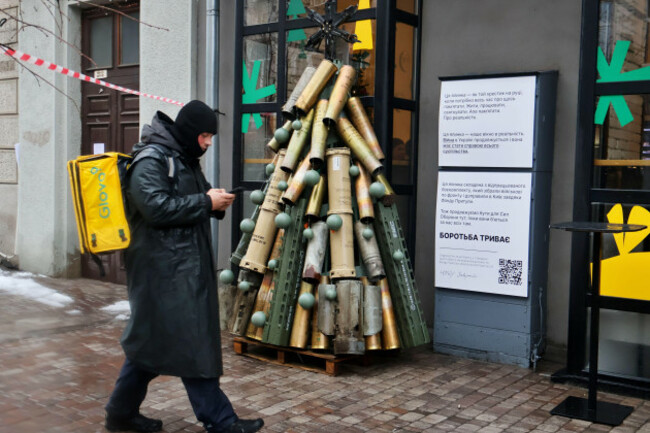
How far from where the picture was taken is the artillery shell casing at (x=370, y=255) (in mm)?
5961

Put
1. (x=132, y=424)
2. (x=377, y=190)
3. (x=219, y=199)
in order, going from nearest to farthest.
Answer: (x=219, y=199) → (x=132, y=424) → (x=377, y=190)

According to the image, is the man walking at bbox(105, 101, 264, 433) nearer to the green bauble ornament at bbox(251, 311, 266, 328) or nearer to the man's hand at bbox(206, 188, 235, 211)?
the man's hand at bbox(206, 188, 235, 211)

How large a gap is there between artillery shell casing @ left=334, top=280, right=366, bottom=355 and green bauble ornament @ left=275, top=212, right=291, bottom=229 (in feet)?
2.19

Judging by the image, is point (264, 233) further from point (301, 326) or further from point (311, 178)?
point (301, 326)

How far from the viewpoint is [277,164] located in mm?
6457

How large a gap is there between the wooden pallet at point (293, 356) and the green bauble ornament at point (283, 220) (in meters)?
1.00

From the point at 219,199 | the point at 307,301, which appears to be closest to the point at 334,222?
the point at 307,301

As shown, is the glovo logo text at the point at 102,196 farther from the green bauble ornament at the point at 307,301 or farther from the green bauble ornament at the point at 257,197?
the green bauble ornament at the point at 257,197

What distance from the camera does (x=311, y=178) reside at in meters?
5.84

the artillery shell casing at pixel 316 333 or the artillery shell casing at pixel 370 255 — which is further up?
the artillery shell casing at pixel 370 255

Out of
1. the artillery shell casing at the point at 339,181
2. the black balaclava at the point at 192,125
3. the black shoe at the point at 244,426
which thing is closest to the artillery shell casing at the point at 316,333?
the artillery shell casing at the point at 339,181

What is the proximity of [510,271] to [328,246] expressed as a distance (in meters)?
1.48

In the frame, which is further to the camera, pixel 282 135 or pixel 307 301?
pixel 282 135

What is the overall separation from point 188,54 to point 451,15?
11.2ft
